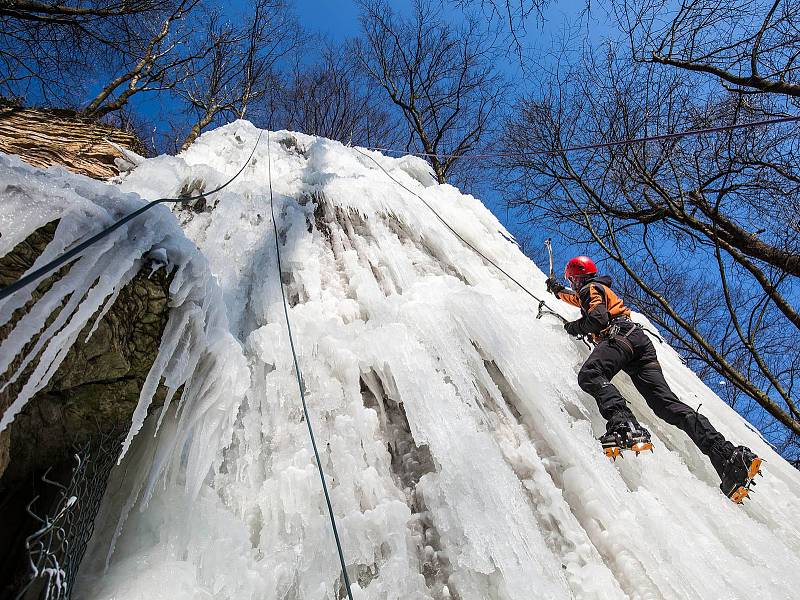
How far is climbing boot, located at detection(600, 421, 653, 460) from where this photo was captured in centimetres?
197

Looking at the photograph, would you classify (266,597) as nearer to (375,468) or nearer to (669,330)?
(375,468)

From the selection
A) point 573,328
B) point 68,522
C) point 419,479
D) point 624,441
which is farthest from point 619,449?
point 68,522

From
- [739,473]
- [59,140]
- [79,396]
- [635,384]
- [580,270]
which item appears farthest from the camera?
[59,140]

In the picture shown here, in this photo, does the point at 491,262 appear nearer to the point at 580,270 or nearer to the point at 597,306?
the point at 580,270

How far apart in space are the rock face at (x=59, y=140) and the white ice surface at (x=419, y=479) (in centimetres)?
183

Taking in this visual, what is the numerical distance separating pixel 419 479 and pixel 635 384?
1.60m

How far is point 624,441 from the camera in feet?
6.50

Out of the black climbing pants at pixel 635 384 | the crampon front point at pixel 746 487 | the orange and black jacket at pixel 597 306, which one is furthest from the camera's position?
the orange and black jacket at pixel 597 306

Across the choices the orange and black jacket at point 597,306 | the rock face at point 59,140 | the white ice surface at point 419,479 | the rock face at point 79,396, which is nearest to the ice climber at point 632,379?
the orange and black jacket at point 597,306

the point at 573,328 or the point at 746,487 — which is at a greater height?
the point at 573,328

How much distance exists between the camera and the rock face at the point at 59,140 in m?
3.19

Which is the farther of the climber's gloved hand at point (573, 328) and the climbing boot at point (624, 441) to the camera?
the climber's gloved hand at point (573, 328)

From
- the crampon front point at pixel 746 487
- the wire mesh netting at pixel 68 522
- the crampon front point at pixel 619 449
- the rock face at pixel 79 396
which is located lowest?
the crampon front point at pixel 746 487

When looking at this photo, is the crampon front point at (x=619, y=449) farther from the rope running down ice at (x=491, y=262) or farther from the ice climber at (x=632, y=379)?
the rope running down ice at (x=491, y=262)
